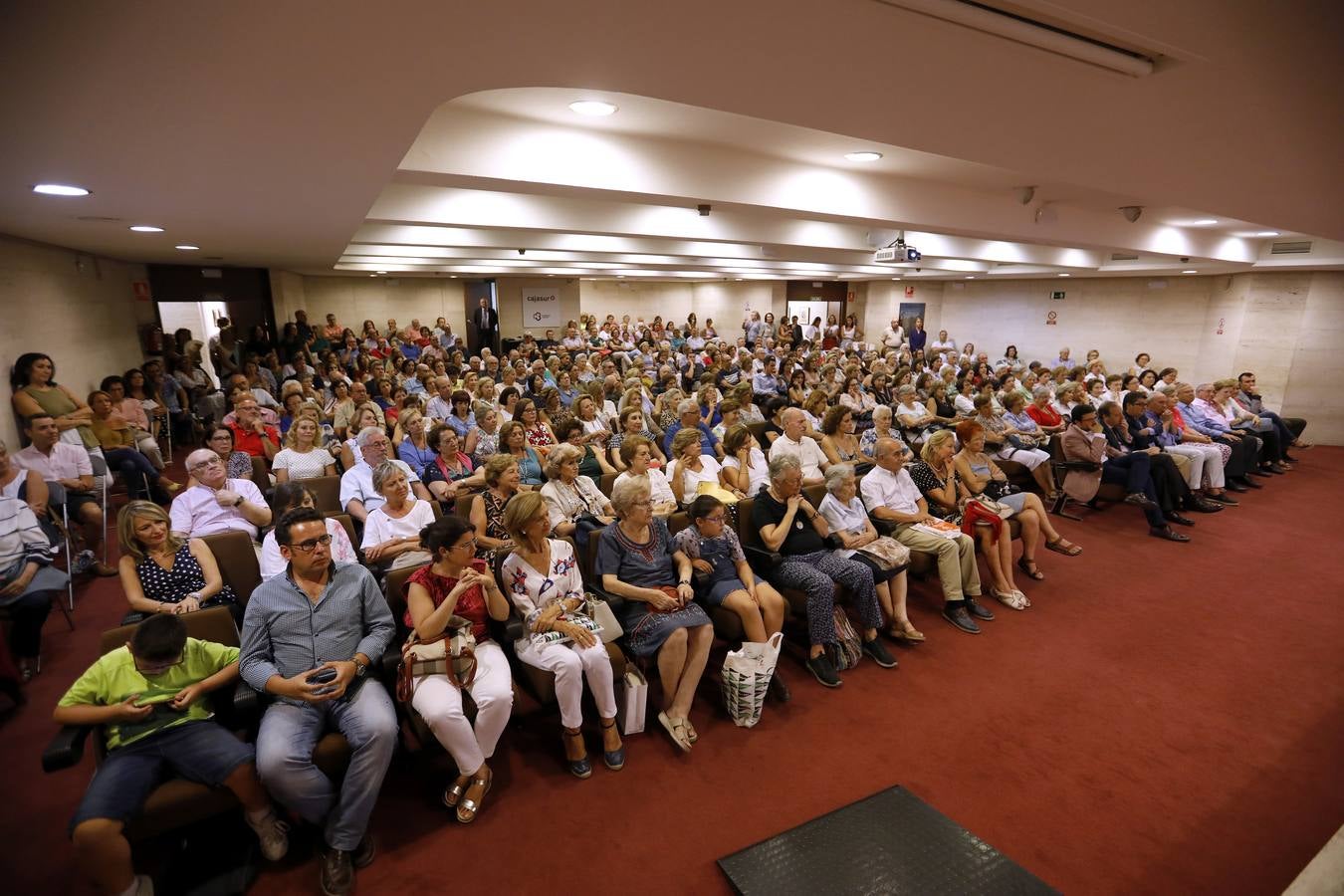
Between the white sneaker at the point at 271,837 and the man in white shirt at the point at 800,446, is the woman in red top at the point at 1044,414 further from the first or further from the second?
the white sneaker at the point at 271,837

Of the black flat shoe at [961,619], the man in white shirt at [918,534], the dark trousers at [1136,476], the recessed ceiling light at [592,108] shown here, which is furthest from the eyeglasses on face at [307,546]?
the dark trousers at [1136,476]

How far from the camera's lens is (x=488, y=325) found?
17109 millimetres

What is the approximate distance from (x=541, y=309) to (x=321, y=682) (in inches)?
641

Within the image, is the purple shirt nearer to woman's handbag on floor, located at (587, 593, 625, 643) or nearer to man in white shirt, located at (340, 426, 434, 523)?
man in white shirt, located at (340, 426, 434, 523)

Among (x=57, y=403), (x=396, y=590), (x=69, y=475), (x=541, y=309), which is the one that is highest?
(x=541, y=309)

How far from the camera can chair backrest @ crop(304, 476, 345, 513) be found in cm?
447

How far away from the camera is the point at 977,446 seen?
15.9 feet

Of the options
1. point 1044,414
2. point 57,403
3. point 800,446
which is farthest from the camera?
point 1044,414

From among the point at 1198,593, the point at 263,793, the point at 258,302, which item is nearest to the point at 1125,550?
the point at 1198,593

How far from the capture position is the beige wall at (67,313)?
534 centimetres

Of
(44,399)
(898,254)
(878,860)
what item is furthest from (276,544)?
(898,254)

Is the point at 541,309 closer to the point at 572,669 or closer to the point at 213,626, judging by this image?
the point at 213,626

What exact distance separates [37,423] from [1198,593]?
904cm

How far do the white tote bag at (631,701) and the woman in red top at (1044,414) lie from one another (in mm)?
6470
